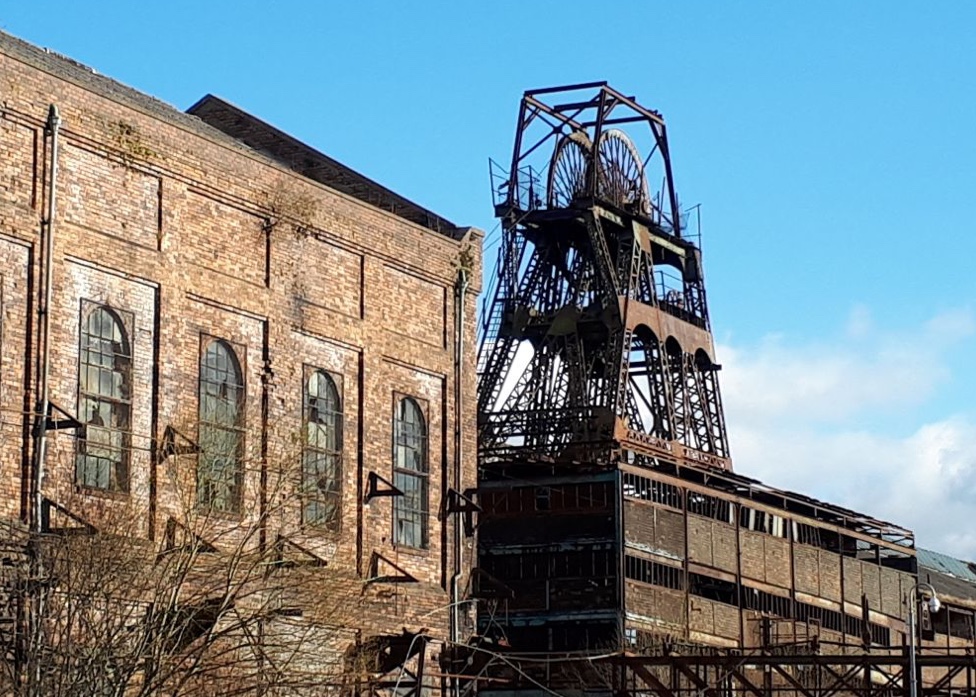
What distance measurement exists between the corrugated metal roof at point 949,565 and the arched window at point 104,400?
174 feet

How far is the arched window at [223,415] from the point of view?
29906 mm

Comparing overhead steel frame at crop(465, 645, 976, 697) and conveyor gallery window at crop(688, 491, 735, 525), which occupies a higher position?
conveyor gallery window at crop(688, 491, 735, 525)

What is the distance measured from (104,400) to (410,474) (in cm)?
801

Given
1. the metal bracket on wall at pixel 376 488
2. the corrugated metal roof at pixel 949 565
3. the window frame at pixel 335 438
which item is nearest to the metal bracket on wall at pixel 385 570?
the metal bracket on wall at pixel 376 488

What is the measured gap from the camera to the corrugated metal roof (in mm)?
79188

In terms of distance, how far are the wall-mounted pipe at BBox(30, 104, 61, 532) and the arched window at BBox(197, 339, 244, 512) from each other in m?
2.62

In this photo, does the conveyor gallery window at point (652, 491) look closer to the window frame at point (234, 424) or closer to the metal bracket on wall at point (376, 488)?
the metal bracket on wall at point (376, 488)

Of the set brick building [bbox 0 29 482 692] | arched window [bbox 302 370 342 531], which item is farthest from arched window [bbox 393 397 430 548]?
arched window [bbox 302 370 342 531]

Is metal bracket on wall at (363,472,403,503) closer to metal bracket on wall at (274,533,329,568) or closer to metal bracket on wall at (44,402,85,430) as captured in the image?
metal bracket on wall at (274,533,329,568)

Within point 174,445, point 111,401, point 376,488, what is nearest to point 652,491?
point 376,488

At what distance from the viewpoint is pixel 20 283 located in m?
27.8

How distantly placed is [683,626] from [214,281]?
20825mm

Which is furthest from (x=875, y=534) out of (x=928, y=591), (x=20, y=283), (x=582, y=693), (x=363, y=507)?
(x=20, y=283)

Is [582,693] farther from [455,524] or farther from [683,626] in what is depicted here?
[455,524]
